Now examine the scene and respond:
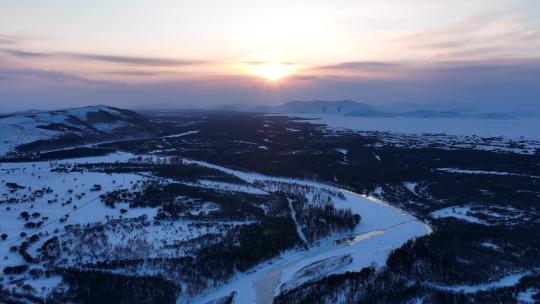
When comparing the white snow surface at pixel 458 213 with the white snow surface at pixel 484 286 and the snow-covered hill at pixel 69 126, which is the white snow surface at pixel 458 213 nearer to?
the white snow surface at pixel 484 286

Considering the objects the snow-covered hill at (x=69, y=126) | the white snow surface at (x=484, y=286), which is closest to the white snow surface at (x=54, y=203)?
the snow-covered hill at (x=69, y=126)

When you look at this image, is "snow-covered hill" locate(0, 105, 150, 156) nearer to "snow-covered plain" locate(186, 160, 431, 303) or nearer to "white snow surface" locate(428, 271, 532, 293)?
"snow-covered plain" locate(186, 160, 431, 303)

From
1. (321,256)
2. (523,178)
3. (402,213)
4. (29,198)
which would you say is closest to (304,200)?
(402,213)

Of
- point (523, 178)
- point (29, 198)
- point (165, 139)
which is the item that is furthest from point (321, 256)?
point (165, 139)

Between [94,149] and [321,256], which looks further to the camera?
[94,149]

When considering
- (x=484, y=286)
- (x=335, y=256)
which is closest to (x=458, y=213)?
(x=335, y=256)

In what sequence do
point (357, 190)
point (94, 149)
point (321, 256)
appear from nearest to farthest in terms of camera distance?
1. point (321, 256)
2. point (357, 190)
3. point (94, 149)

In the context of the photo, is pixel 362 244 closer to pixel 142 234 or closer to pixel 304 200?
pixel 304 200

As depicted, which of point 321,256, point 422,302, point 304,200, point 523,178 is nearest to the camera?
point 422,302
